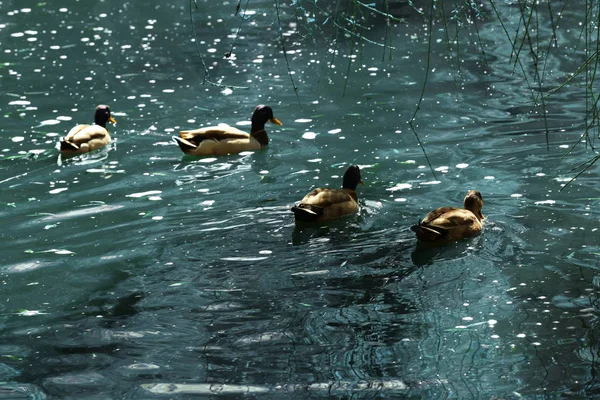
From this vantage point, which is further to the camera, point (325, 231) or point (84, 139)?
point (84, 139)

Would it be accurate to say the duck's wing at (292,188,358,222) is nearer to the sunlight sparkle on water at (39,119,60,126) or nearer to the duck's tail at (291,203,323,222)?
the duck's tail at (291,203,323,222)

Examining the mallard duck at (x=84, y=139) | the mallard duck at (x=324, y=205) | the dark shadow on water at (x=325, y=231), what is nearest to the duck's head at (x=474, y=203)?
the dark shadow on water at (x=325, y=231)

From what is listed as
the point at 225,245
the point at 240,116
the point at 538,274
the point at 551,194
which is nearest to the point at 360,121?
the point at 240,116

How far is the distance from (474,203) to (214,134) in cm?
358

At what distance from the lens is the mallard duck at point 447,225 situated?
26.0ft

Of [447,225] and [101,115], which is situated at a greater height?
[101,115]

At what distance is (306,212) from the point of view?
8.53 metres

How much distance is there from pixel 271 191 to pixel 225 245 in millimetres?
1609

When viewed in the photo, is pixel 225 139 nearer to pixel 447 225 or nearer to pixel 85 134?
pixel 85 134

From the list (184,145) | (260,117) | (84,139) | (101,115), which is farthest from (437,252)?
(101,115)

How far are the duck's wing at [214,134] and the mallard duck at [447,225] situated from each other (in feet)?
11.4

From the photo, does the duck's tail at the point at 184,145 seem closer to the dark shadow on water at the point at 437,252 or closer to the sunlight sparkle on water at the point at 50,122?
the sunlight sparkle on water at the point at 50,122

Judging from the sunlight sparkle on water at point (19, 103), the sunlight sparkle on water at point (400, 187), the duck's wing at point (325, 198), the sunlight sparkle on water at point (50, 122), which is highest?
the duck's wing at point (325, 198)

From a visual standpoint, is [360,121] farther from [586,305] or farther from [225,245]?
[586,305]
